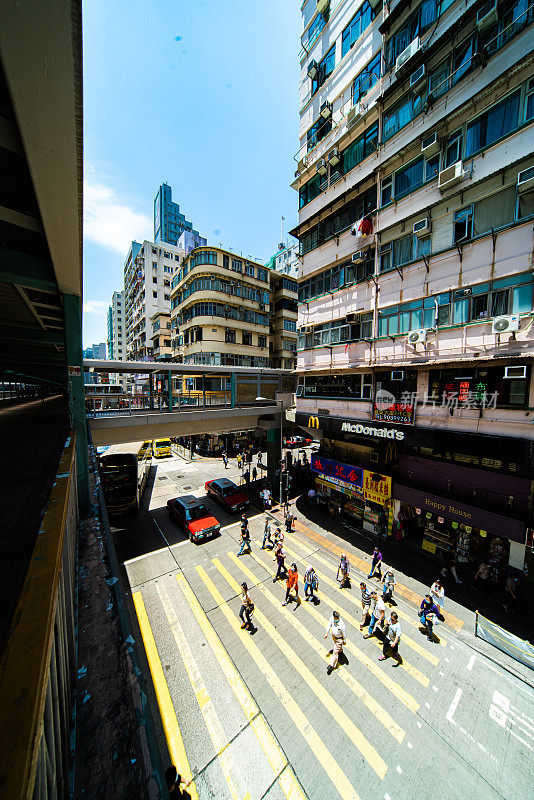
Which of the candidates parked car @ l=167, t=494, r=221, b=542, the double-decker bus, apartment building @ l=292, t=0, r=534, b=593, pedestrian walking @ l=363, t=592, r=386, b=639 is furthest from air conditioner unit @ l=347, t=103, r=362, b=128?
parked car @ l=167, t=494, r=221, b=542

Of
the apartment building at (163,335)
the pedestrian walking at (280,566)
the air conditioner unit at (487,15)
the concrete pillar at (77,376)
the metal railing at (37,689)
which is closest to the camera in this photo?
A: the metal railing at (37,689)

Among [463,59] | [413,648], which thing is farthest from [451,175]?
[413,648]

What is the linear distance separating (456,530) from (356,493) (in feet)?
15.0

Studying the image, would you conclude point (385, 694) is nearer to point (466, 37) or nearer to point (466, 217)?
point (466, 217)

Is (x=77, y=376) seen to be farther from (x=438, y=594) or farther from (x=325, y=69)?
(x=325, y=69)

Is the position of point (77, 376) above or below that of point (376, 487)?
above

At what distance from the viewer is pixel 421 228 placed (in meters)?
11.4

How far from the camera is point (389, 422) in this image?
12.5 meters

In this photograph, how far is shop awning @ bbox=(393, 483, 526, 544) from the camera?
979 centimetres

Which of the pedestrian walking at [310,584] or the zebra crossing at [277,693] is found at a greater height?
the pedestrian walking at [310,584]

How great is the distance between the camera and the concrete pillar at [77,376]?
7.86 m

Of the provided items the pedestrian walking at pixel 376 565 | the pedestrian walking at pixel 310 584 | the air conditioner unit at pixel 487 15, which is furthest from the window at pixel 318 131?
the pedestrian walking at pixel 310 584

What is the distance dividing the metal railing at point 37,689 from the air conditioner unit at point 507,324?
38.1ft

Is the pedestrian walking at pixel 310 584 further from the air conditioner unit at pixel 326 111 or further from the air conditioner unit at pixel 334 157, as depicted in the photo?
the air conditioner unit at pixel 326 111
